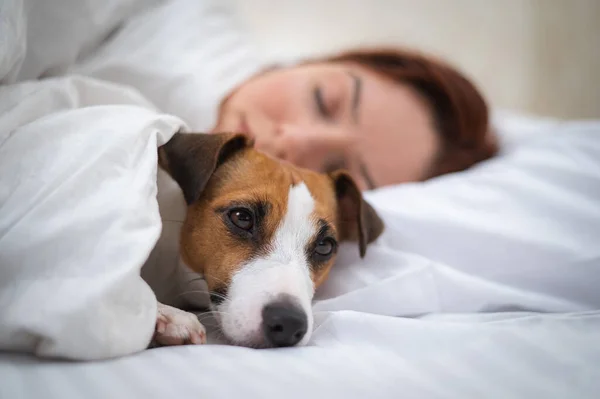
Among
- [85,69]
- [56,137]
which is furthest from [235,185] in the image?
[85,69]

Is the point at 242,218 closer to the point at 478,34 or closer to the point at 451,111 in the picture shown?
the point at 451,111

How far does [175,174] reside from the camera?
1.09 meters

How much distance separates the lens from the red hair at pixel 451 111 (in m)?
1.77

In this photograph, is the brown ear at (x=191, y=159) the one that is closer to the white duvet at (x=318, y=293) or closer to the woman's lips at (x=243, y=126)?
the white duvet at (x=318, y=293)

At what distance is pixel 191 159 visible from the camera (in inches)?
42.6

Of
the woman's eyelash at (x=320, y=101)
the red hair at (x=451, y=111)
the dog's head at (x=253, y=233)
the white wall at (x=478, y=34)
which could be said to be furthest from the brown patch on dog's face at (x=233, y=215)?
the white wall at (x=478, y=34)

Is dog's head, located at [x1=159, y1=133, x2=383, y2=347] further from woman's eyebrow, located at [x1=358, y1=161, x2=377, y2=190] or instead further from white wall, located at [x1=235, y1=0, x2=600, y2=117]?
white wall, located at [x1=235, y1=0, x2=600, y2=117]

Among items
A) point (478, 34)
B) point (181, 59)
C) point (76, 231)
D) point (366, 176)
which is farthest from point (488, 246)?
point (478, 34)

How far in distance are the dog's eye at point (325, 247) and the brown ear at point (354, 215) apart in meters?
0.10

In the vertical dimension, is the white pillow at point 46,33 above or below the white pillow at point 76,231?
above

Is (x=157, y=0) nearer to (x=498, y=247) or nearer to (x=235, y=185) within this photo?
(x=235, y=185)

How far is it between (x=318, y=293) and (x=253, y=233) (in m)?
0.30

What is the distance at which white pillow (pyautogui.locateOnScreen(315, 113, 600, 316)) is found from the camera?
119cm

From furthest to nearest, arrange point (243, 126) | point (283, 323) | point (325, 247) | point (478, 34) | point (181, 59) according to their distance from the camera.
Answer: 1. point (478, 34)
2. point (181, 59)
3. point (243, 126)
4. point (325, 247)
5. point (283, 323)
